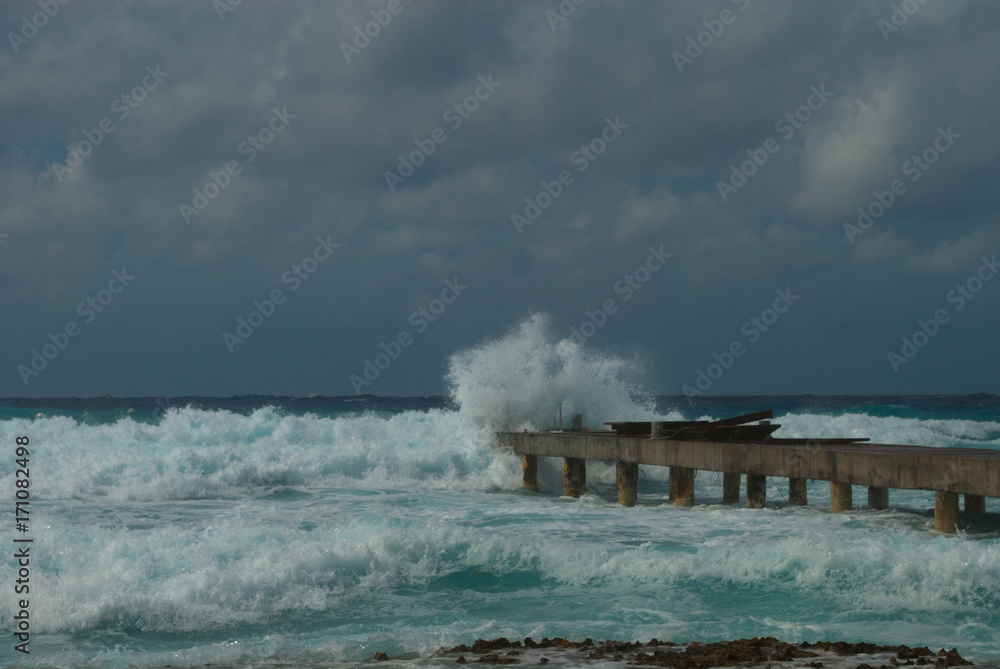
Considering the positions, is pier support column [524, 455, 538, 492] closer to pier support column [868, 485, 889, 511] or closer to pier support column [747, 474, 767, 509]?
pier support column [747, 474, 767, 509]

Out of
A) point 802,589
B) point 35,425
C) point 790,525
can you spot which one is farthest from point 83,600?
point 35,425

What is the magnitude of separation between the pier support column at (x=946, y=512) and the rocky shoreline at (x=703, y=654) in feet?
17.6

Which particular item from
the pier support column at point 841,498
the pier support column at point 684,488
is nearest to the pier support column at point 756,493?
the pier support column at point 684,488

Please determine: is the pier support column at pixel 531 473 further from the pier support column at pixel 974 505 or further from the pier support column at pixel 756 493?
the pier support column at pixel 974 505

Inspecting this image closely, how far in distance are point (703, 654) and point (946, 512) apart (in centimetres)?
687

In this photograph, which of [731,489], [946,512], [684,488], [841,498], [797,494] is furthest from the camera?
[731,489]

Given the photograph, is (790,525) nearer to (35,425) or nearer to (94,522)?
(94,522)

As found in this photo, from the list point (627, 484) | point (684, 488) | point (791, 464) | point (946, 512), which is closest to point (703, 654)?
point (946, 512)

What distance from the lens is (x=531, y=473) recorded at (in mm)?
22625

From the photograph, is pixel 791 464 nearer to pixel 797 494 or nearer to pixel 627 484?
pixel 797 494

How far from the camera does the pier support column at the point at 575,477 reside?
2095 cm

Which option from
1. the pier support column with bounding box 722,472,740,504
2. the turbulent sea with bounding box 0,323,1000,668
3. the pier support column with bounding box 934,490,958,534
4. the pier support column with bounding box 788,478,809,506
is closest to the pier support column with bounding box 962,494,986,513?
the turbulent sea with bounding box 0,323,1000,668

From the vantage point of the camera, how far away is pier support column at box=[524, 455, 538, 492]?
74.1ft

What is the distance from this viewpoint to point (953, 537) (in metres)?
13.5
